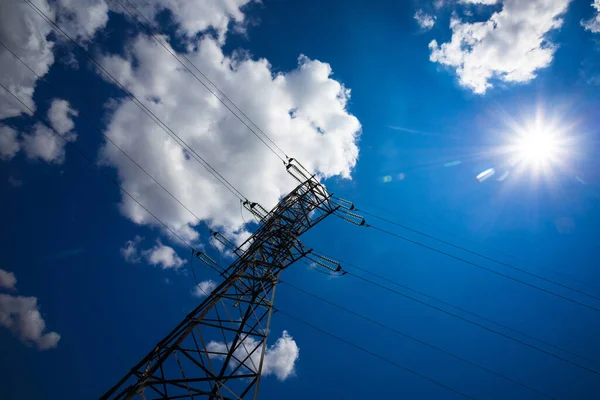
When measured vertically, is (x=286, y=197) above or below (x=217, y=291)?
above

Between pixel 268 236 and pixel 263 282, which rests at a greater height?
pixel 268 236

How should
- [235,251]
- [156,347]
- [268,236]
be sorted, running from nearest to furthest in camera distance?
[156,347] → [268,236] → [235,251]

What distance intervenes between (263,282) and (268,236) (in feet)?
5.92

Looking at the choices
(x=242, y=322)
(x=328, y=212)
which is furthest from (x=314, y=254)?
(x=242, y=322)

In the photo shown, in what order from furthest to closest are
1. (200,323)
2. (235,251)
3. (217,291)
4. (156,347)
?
(235,251) → (217,291) → (200,323) → (156,347)

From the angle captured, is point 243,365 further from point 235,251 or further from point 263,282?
point 235,251

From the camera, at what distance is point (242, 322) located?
780cm

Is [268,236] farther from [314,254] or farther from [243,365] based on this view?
[243,365]

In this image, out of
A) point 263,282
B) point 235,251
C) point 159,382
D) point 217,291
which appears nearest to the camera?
point 159,382

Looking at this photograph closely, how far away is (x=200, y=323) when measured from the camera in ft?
21.5

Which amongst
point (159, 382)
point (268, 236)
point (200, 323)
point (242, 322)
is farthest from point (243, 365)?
point (268, 236)

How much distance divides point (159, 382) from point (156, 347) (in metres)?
1.01

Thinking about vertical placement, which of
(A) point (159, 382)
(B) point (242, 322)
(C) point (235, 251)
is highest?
(C) point (235, 251)

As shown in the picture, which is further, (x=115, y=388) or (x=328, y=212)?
(x=328, y=212)
